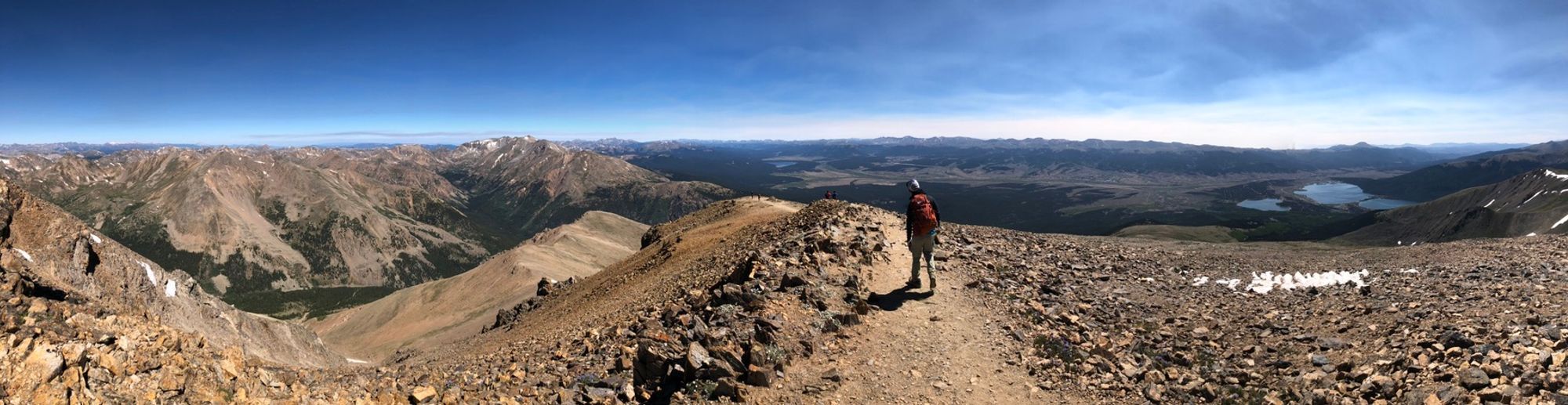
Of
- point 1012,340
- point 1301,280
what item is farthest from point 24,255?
point 1301,280

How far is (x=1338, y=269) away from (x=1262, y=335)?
1388 centimetres

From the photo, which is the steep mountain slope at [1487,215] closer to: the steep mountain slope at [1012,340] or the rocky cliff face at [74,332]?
the steep mountain slope at [1012,340]

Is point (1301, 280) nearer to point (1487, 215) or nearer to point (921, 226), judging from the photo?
point (921, 226)

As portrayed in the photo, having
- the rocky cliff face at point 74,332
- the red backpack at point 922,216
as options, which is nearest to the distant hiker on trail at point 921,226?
the red backpack at point 922,216

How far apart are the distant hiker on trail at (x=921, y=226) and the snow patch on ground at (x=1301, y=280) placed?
461 inches

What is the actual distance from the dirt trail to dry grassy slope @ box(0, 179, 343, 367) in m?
16.6

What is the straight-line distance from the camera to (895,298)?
18047 millimetres

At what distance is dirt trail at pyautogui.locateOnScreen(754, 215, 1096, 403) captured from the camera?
12359 millimetres

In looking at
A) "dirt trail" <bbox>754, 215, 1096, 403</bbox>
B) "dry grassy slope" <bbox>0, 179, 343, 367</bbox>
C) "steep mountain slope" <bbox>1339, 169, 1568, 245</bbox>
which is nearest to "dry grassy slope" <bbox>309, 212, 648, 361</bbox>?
"dry grassy slope" <bbox>0, 179, 343, 367</bbox>

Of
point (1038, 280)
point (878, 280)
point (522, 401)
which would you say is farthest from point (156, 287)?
point (1038, 280)

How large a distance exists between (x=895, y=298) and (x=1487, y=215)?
130 metres

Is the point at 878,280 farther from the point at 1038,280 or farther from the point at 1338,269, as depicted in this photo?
the point at 1338,269

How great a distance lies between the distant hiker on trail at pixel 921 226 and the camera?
17.9 m

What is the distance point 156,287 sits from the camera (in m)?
32.6
